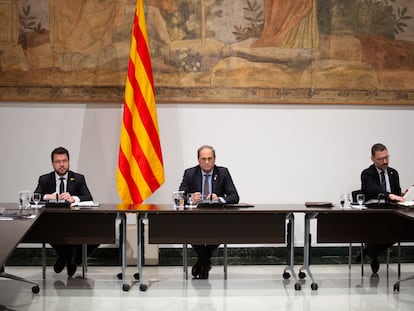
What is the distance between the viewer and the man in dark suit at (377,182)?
20.7 ft

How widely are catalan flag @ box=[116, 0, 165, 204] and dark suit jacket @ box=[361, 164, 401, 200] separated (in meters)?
2.17

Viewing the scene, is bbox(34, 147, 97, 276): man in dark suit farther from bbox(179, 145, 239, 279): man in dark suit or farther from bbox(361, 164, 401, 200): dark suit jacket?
bbox(361, 164, 401, 200): dark suit jacket

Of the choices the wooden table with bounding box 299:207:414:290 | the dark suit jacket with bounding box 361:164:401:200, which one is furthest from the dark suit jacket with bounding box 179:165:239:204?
the dark suit jacket with bounding box 361:164:401:200

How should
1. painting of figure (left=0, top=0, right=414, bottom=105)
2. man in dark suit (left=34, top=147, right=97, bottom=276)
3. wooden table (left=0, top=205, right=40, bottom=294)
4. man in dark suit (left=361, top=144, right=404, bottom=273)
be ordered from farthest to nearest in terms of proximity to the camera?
painting of figure (left=0, top=0, right=414, bottom=105) → man in dark suit (left=361, top=144, right=404, bottom=273) → man in dark suit (left=34, top=147, right=97, bottom=276) → wooden table (left=0, top=205, right=40, bottom=294)

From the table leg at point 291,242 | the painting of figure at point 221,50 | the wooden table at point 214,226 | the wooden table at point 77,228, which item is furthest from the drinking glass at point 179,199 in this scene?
the painting of figure at point 221,50

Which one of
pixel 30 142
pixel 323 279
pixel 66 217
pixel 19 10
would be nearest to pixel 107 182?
pixel 30 142

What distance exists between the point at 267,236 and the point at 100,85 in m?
2.77

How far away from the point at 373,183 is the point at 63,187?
3.12 metres

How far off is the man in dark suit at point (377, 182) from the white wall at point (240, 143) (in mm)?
987

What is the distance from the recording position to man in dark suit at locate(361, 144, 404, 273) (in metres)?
6.30

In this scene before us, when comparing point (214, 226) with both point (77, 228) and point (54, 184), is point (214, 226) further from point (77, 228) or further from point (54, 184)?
point (54, 184)

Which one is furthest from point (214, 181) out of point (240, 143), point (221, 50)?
point (221, 50)

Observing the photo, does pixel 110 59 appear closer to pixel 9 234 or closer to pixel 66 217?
pixel 66 217

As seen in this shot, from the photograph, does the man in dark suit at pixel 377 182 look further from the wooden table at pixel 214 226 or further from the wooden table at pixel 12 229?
the wooden table at pixel 12 229
